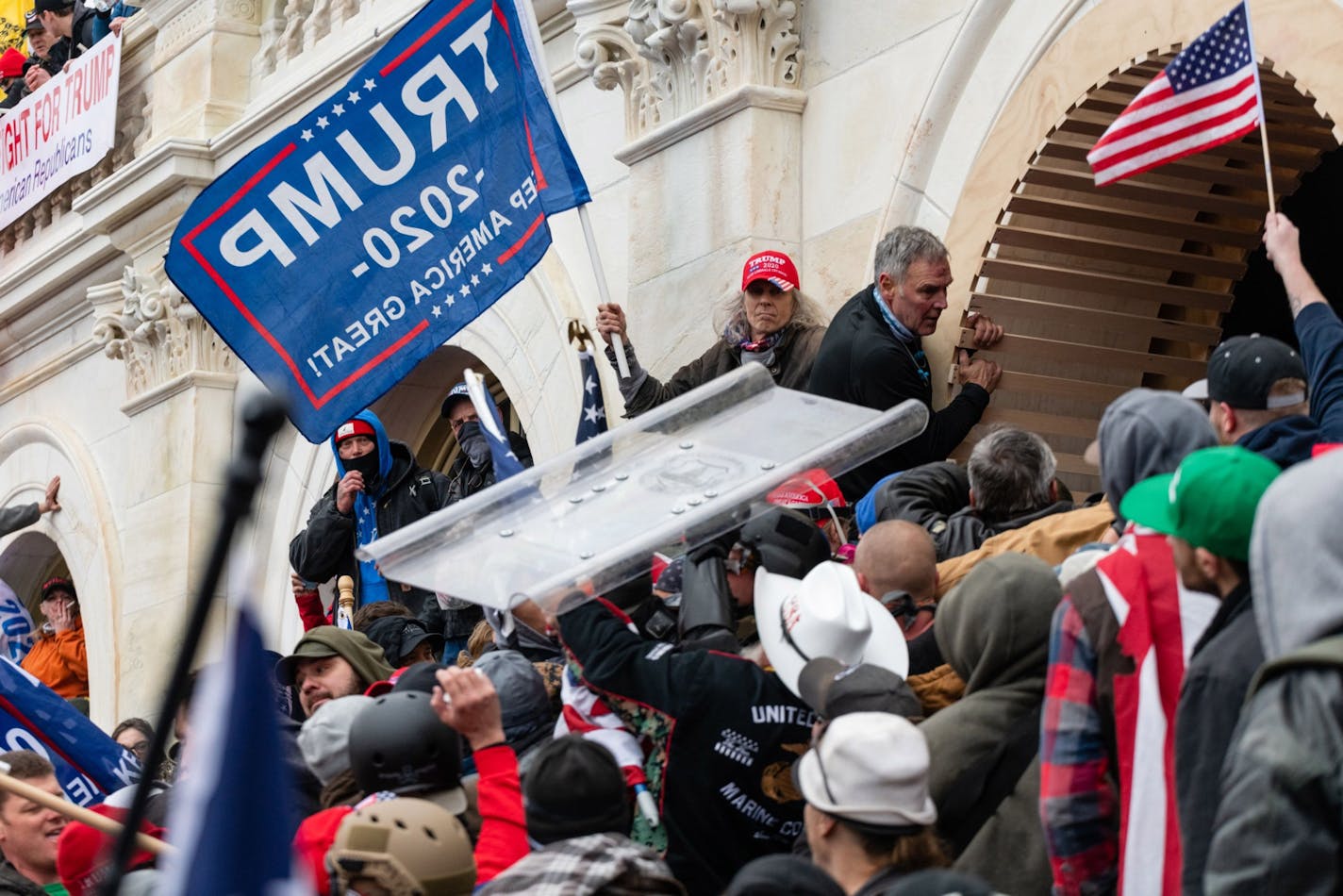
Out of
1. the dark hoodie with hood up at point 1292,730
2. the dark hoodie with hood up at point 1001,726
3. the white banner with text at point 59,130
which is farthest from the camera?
the white banner with text at point 59,130

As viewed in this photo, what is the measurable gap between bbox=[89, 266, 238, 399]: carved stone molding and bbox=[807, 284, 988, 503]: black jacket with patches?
711 centimetres

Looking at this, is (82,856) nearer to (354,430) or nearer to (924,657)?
(924,657)

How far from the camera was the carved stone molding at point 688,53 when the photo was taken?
9.31 meters

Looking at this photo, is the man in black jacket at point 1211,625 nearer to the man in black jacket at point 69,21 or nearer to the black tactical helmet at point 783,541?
the black tactical helmet at point 783,541

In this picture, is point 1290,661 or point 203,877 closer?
point 203,877

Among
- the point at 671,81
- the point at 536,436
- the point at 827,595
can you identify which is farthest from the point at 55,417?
the point at 827,595

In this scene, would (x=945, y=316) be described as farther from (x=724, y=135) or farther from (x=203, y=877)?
(x=203, y=877)

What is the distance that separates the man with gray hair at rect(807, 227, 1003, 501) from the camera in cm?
739

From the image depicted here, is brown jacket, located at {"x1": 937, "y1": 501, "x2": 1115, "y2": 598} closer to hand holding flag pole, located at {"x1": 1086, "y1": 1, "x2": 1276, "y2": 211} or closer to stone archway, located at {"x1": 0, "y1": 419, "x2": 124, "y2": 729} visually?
hand holding flag pole, located at {"x1": 1086, "y1": 1, "x2": 1276, "y2": 211}

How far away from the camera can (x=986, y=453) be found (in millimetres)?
6035

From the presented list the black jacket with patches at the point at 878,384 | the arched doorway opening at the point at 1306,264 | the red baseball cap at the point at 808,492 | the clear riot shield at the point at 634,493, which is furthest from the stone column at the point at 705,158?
the clear riot shield at the point at 634,493

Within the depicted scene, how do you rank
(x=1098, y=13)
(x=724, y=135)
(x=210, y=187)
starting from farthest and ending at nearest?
(x=724, y=135) < (x=210, y=187) < (x=1098, y=13)

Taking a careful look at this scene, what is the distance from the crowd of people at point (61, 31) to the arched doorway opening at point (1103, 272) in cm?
970

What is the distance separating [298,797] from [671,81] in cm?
485
